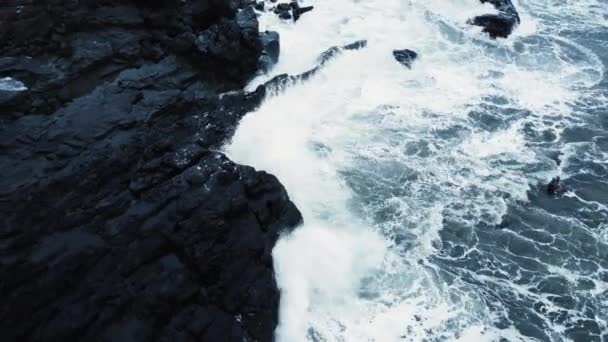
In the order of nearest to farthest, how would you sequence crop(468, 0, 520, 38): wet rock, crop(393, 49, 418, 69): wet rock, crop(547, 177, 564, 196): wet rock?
crop(547, 177, 564, 196): wet rock < crop(393, 49, 418, 69): wet rock < crop(468, 0, 520, 38): wet rock

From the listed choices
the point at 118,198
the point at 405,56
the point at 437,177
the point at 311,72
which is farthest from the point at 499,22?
the point at 118,198

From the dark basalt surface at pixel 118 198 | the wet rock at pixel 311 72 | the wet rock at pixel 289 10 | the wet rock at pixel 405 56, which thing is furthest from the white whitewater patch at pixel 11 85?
the wet rock at pixel 405 56

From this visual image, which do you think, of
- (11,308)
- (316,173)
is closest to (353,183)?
(316,173)

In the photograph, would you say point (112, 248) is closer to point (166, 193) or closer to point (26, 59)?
point (166, 193)

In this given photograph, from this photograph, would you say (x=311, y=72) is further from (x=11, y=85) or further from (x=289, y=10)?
(x=11, y=85)

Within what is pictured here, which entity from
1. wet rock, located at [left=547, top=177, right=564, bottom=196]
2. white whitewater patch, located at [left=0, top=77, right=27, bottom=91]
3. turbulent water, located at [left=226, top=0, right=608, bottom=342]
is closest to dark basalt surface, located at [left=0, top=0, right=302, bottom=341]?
white whitewater patch, located at [left=0, top=77, right=27, bottom=91]

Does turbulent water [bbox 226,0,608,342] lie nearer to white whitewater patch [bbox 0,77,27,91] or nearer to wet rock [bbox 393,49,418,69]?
wet rock [bbox 393,49,418,69]

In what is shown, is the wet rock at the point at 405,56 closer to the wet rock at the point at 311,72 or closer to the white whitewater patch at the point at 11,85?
the wet rock at the point at 311,72

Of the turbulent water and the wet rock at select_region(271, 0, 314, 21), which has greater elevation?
the wet rock at select_region(271, 0, 314, 21)
